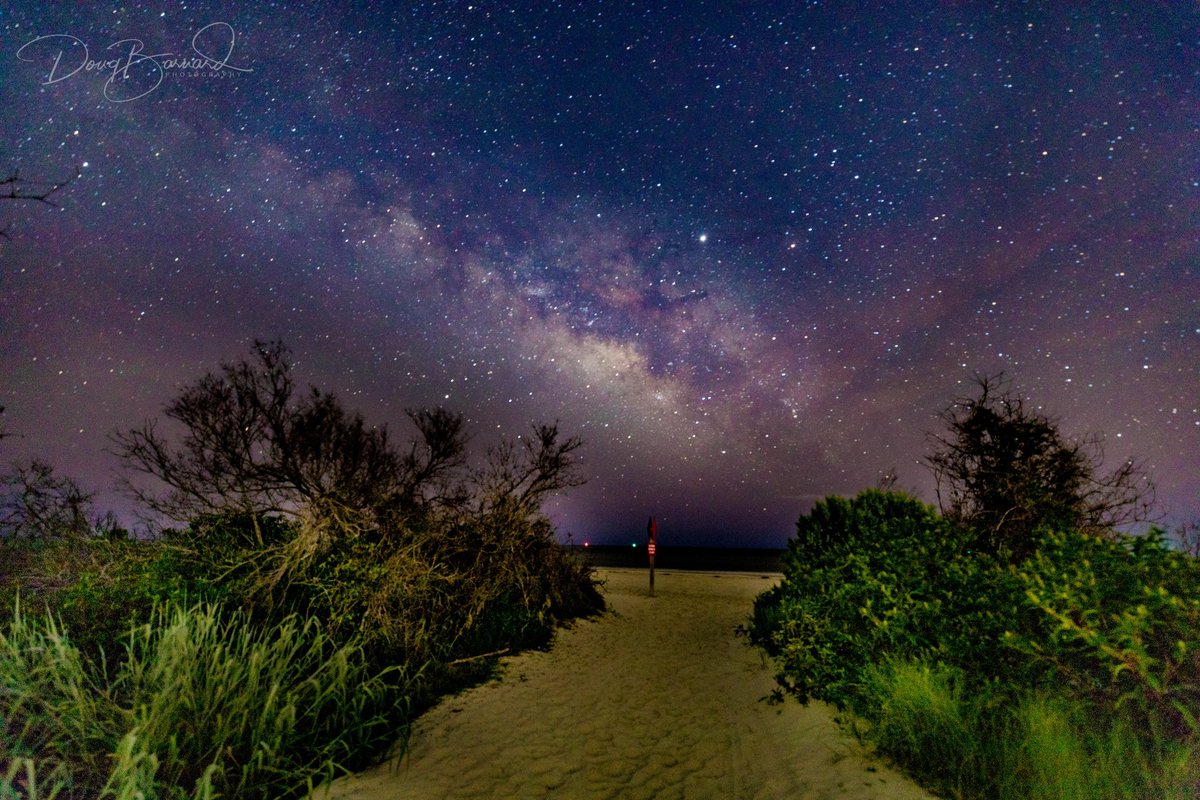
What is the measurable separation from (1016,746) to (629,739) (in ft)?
11.5

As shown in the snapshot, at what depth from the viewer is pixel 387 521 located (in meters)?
9.16

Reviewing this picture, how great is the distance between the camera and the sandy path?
4.73 m

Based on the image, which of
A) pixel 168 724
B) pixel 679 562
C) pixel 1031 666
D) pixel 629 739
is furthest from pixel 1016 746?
pixel 679 562

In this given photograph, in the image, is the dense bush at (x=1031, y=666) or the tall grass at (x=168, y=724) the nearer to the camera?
the dense bush at (x=1031, y=666)

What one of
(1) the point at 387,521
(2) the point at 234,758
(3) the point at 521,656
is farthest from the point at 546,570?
(2) the point at 234,758

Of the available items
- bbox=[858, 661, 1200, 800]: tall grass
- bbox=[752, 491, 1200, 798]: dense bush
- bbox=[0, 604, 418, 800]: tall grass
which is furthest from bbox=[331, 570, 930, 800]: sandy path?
bbox=[0, 604, 418, 800]: tall grass

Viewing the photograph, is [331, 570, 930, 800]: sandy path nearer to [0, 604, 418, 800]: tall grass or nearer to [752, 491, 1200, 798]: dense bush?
[752, 491, 1200, 798]: dense bush

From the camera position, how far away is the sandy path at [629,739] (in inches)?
186

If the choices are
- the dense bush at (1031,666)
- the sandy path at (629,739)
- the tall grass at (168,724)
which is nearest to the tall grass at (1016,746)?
the dense bush at (1031,666)

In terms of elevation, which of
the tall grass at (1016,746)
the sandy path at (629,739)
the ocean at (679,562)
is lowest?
the ocean at (679,562)

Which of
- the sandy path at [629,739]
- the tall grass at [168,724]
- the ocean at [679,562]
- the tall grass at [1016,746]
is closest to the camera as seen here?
the tall grass at [1016,746]

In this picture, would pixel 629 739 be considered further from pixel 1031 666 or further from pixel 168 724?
pixel 168 724

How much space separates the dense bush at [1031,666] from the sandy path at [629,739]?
0.50m

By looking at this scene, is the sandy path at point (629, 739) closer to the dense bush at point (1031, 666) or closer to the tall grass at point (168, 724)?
the dense bush at point (1031, 666)
